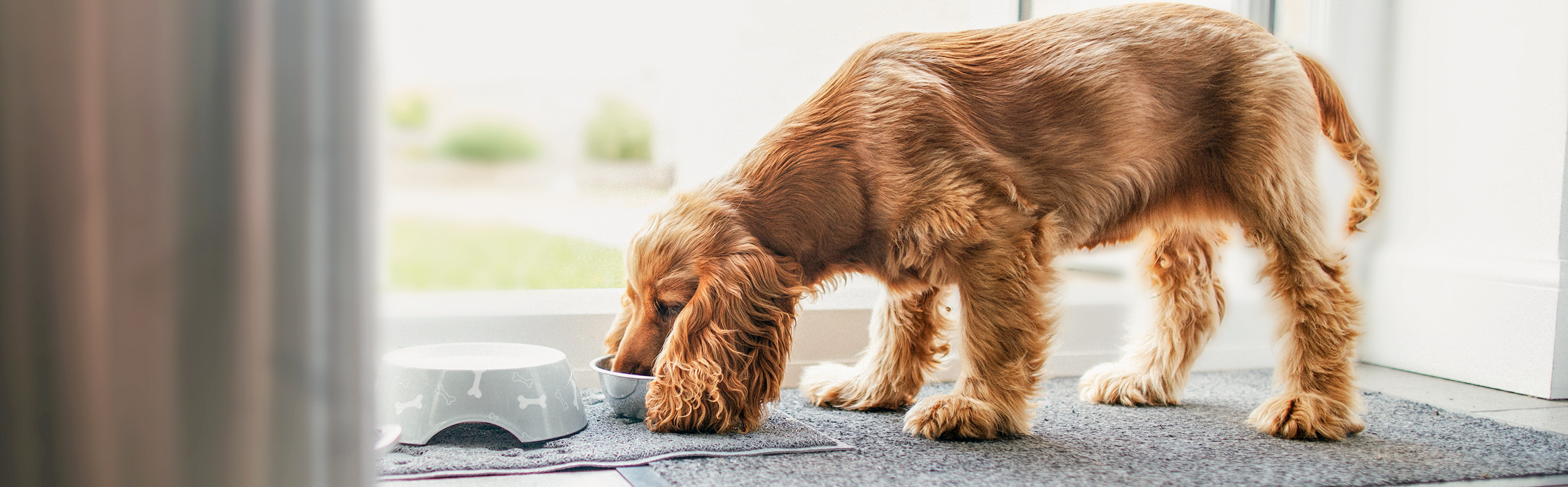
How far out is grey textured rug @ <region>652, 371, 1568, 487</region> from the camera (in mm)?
1628

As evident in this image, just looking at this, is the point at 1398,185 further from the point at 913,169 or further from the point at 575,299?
the point at 575,299

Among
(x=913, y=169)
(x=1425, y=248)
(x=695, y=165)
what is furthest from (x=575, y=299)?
(x=1425, y=248)

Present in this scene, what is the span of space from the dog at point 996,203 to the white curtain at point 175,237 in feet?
3.75

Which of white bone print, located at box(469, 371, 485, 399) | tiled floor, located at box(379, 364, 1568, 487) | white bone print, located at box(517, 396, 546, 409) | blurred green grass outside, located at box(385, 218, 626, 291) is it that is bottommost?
tiled floor, located at box(379, 364, 1568, 487)

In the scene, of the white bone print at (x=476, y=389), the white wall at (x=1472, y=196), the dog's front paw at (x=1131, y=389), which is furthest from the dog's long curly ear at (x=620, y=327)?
the white wall at (x=1472, y=196)

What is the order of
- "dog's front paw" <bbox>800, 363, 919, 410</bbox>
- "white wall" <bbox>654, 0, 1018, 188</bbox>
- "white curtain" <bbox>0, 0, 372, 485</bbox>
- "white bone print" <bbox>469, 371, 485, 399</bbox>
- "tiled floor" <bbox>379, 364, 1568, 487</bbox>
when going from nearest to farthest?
"white curtain" <bbox>0, 0, 372, 485</bbox>
"tiled floor" <bbox>379, 364, 1568, 487</bbox>
"white bone print" <bbox>469, 371, 485, 399</bbox>
"dog's front paw" <bbox>800, 363, 919, 410</bbox>
"white wall" <bbox>654, 0, 1018, 188</bbox>

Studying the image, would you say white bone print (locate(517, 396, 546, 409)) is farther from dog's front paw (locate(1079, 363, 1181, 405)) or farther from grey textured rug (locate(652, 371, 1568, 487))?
dog's front paw (locate(1079, 363, 1181, 405))

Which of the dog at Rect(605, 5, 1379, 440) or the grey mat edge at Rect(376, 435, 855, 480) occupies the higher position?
the dog at Rect(605, 5, 1379, 440)

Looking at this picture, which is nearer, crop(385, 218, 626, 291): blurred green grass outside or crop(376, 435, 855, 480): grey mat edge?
crop(376, 435, 855, 480): grey mat edge

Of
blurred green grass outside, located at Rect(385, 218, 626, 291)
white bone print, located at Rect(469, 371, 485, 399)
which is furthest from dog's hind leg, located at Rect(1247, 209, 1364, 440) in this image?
white bone print, located at Rect(469, 371, 485, 399)

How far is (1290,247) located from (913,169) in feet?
2.60

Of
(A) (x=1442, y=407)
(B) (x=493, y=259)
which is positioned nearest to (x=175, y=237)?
(B) (x=493, y=259)

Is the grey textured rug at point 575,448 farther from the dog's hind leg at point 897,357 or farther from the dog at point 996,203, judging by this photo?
the dog's hind leg at point 897,357

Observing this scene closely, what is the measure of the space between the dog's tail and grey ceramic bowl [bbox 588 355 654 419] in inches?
59.8
